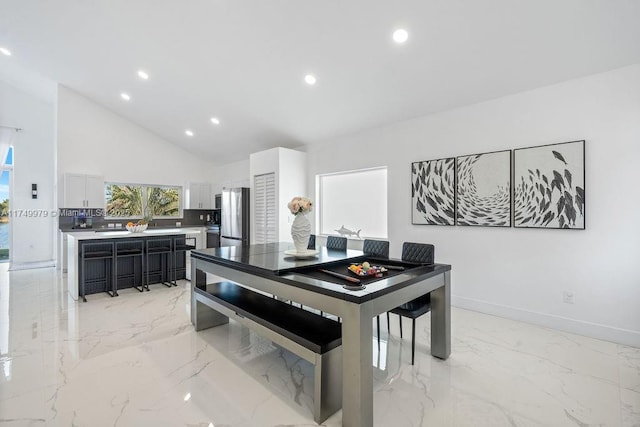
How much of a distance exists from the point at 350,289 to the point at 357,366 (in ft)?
1.41

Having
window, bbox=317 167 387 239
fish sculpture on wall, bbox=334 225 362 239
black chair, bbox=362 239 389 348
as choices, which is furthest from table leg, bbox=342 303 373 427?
fish sculpture on wall, bbox=334 225 362 239

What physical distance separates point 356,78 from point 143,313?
4028mm

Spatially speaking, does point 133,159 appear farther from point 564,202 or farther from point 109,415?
point 564,202

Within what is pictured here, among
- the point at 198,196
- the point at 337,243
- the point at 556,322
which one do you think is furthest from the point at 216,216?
the point at 556,322

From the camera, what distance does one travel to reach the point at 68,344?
3025mm

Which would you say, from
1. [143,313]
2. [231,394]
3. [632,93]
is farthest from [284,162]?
[632,93]

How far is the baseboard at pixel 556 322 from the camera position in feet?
9.93

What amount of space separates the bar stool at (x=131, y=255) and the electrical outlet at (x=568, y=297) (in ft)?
18.7

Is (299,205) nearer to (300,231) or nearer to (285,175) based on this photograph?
(300,231)

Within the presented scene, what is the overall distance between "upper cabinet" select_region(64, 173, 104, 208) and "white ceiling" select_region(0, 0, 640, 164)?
6.11ft

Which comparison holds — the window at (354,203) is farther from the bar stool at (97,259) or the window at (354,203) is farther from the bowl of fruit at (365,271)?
the bar stool at (97,259)

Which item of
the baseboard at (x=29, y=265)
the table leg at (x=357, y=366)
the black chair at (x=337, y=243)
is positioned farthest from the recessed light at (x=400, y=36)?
the baseboard at (x=29, y=265)

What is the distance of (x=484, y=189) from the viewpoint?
3.85m

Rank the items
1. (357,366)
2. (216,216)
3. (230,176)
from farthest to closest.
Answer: (216,216)
(230,176)
(357,366)
